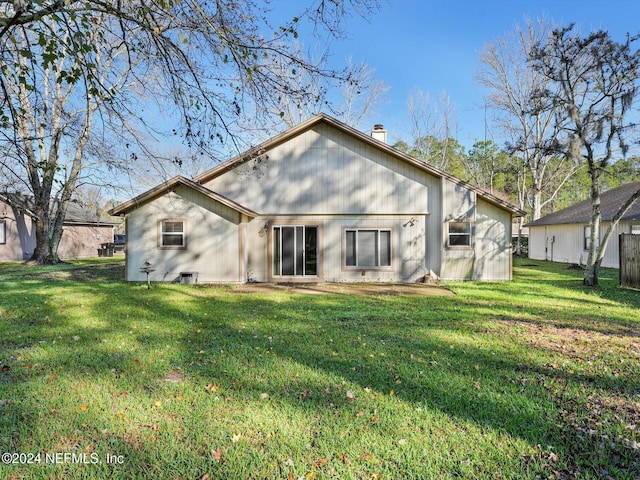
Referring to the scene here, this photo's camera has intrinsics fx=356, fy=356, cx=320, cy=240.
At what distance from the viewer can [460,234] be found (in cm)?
1333

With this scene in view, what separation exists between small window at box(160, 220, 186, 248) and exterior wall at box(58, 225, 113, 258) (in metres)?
18.1

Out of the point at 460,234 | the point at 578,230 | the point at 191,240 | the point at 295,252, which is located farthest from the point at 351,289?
the point at 578,230

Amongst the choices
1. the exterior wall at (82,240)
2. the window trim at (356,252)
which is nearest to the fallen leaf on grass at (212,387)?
the window trim at (356,252)

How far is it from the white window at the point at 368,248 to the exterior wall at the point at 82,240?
75.3ft

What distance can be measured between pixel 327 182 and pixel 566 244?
56.8 ft

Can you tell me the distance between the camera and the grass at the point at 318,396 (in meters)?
2.70

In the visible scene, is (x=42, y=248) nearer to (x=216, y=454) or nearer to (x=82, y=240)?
(x=82, y=240)

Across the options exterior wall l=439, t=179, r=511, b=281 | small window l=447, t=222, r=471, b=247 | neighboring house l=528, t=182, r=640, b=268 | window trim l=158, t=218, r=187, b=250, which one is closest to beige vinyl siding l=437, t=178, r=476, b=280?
exterior wall l=439, t=179, r=511, b=281

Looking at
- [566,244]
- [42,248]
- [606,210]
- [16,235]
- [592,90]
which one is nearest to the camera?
[592,90]

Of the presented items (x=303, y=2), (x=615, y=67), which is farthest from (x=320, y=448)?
(x=615, y=67)

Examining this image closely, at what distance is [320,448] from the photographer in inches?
111

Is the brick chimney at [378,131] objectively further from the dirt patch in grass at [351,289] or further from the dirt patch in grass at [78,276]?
the dirt patch in grass at [78,276]

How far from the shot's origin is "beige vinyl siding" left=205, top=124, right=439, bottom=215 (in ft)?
42.7

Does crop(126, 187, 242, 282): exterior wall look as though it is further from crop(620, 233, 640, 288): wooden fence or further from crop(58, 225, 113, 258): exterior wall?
crop(58, 225, 113, 258): exterior wall
